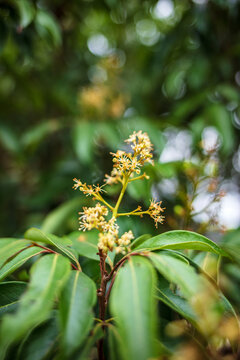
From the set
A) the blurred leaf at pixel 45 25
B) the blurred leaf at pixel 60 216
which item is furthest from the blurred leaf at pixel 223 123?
the blurred leaf at pixel 45 25

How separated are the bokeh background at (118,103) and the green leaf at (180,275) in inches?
15.0

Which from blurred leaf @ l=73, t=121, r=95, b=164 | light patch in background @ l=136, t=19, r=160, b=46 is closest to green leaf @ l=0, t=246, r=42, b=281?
blurred leaf @ l=73, t=121, r=95, b=164

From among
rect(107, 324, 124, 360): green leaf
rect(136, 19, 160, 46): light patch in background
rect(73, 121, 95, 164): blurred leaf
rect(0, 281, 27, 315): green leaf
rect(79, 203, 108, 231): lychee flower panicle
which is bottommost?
rect(107, 324, 124, 360): green leaf

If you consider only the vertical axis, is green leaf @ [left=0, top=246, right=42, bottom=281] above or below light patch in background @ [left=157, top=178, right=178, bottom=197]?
below

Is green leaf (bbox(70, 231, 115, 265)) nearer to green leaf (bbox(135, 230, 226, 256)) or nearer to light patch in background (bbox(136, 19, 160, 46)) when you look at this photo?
green leaf (bbox(135, 230, 226, 256))

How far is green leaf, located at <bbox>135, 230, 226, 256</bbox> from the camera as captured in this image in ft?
2.10

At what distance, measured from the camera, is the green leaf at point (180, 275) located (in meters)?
0.52

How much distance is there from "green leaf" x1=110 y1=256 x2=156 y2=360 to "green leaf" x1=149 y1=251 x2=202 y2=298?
0.03 m

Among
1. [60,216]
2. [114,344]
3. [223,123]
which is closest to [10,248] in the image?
[114,344]

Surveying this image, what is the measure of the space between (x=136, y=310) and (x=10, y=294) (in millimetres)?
435

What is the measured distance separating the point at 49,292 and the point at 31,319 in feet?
0.19

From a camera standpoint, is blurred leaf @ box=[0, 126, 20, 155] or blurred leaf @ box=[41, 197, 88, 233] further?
blurred leaf @ box=[0, 126, 20, 155]

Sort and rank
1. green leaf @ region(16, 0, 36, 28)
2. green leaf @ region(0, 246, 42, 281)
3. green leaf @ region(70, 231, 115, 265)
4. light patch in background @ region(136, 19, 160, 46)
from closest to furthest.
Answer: green leaf @ region(0, 246, 42, 281), green leaf @ region(70, 231, 115, 265), green leaf @ region(16, 0, 36, 28), light patch in background @ region(136, 19, 160, 46)

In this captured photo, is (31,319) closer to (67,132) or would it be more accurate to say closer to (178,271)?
(178,271)
